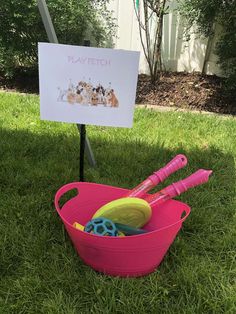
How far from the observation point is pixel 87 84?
186 cm

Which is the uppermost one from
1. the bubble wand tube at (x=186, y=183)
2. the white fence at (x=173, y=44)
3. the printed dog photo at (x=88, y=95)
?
the white fence at (x=173, y=44)

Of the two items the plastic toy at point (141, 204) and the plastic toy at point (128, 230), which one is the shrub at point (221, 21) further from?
the plastic toy at point (128, 230)

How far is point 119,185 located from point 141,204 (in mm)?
659

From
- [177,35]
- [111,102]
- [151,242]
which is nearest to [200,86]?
[177,35]

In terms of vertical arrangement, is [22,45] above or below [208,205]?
above

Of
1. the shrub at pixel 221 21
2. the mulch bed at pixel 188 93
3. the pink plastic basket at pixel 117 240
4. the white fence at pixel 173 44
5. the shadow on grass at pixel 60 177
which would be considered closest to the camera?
the pink plastic basket at pixel 117 240

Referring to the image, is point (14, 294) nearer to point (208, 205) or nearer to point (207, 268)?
point (207, 268)

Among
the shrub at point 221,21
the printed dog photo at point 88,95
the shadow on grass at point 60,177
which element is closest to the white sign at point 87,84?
the printed dog photo at point 88,95

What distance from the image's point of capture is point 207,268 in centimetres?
181

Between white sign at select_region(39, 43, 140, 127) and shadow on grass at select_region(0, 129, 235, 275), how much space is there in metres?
0.59

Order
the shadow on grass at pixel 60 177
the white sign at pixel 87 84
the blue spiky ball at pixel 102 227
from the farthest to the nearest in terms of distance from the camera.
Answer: the shadow on grass at pixel 60 177 → the white sign at pixel 87 84 → the blue spiky ball at pixel 102 227

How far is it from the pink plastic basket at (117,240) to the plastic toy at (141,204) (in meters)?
0.07

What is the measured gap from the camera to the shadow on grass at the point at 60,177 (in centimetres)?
201

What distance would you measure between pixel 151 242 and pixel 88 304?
0.38 metres
